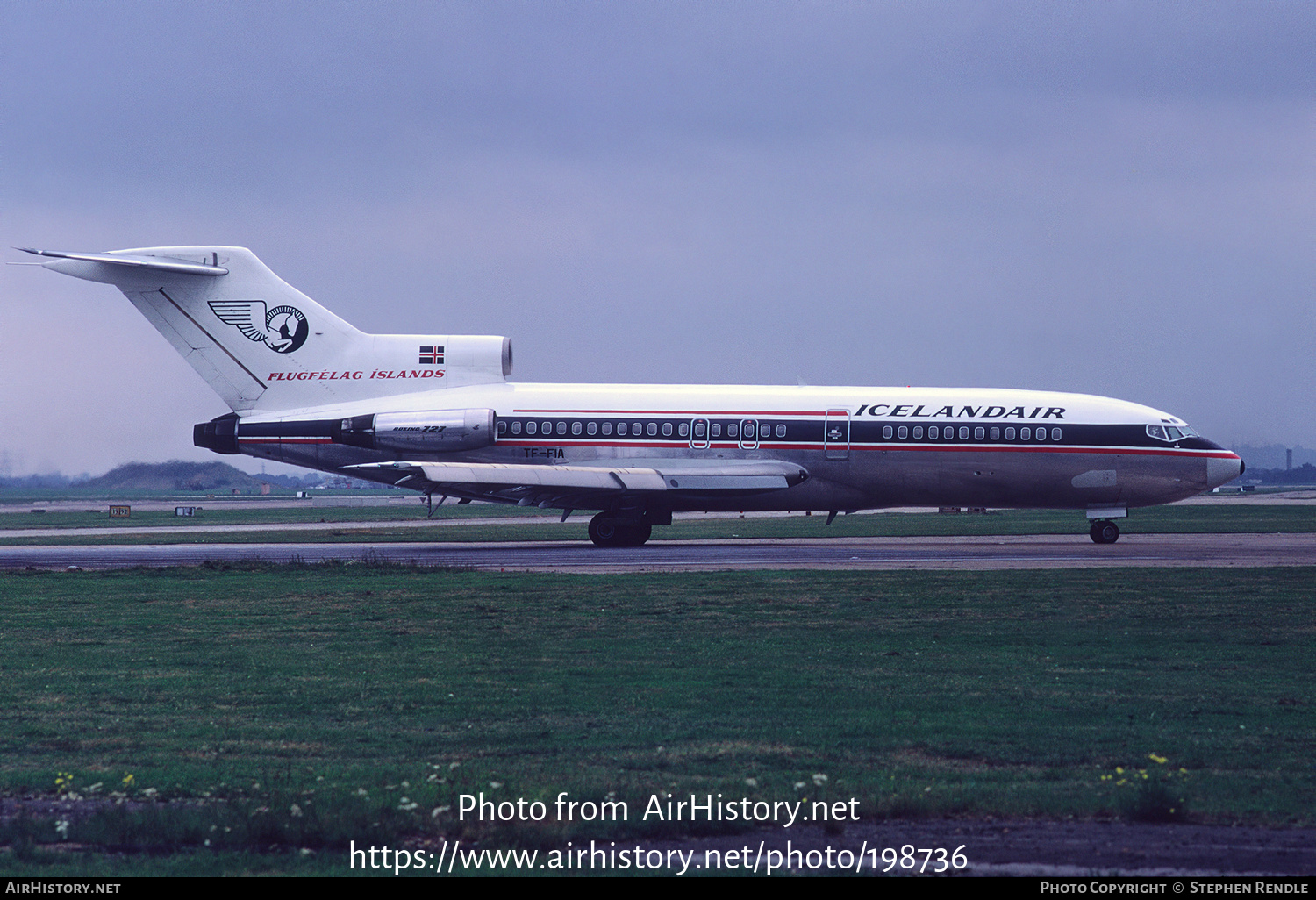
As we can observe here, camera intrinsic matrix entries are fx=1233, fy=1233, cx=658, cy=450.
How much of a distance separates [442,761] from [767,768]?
7.78 ft

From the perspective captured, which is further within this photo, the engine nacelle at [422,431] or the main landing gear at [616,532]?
the main landing gear at [616,532]

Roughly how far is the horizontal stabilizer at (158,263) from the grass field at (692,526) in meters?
8.34

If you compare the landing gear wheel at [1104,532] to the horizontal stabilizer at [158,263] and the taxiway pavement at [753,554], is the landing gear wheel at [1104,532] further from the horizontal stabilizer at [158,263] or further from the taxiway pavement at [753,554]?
the horizontal stabilizer at [158,263]

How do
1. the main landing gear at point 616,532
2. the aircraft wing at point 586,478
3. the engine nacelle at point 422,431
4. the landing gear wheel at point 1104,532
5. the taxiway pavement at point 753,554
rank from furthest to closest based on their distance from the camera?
1. the landing gear wheel at point 1104,532
2. the main landing gear at point 616,532
3. the engine nacelle at point 422,431
4. the aircraft wing at point 586,478
5. the taxiway pavement at point 753,554

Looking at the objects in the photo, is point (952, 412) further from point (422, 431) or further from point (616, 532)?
point (422, 431)

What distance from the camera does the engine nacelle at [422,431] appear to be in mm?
33906

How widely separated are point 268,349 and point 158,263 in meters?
3.82

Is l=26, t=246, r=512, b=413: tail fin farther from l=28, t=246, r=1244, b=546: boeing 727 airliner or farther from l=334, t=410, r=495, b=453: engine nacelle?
l=334, t=410, r=495, b=453: engine nacelle

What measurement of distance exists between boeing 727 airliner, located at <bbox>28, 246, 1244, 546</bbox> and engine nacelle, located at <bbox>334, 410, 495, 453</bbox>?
44mm

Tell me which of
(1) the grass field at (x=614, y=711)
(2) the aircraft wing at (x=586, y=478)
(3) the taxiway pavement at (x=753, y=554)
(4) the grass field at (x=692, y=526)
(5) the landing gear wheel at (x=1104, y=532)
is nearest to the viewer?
(1) the grass field at (x=614, y=711)

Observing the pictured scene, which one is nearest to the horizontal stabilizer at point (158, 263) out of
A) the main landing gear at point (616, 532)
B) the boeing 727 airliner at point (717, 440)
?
the boeing 727 airliner at point (717, 440)

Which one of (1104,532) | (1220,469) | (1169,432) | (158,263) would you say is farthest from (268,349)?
(1220,469)

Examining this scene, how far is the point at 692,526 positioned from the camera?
47.0 meters

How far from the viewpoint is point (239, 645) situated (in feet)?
48.6
